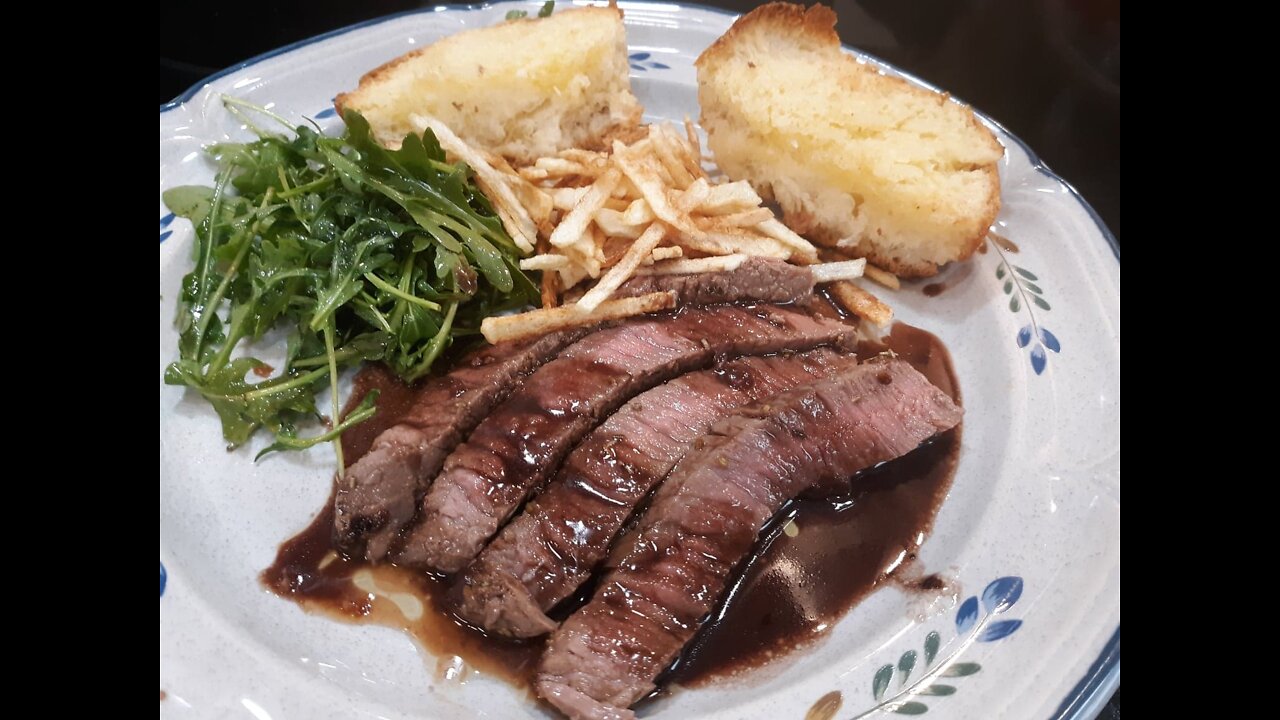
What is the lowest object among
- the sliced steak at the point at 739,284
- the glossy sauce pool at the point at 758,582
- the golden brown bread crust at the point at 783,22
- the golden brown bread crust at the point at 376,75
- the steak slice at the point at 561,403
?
the glossy sauce pool at the point at 758,582

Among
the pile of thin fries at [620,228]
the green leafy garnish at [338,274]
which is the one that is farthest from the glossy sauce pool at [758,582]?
the pile of thin fries at [620,228]

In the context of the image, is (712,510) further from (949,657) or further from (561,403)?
(949,657)

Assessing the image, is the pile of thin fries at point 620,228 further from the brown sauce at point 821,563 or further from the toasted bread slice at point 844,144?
the brown sauce at point 821,563

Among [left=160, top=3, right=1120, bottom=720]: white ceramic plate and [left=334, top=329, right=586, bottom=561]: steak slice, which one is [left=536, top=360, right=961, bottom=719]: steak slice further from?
[left=334, top=329, right=586, bottom=561]: steak slice

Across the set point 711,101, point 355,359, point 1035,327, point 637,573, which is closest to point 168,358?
point 355,359

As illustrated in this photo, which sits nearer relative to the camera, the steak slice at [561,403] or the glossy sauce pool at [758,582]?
the glossy sauce pool at [758,582]

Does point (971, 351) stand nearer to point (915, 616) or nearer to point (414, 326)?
point (915, 616)

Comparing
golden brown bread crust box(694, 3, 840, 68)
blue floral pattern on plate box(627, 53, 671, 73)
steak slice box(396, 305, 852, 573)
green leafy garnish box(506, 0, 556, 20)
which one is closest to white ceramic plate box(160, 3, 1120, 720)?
steak slice box(396, 305, 852, 573)

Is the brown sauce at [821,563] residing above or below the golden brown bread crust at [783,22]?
below
